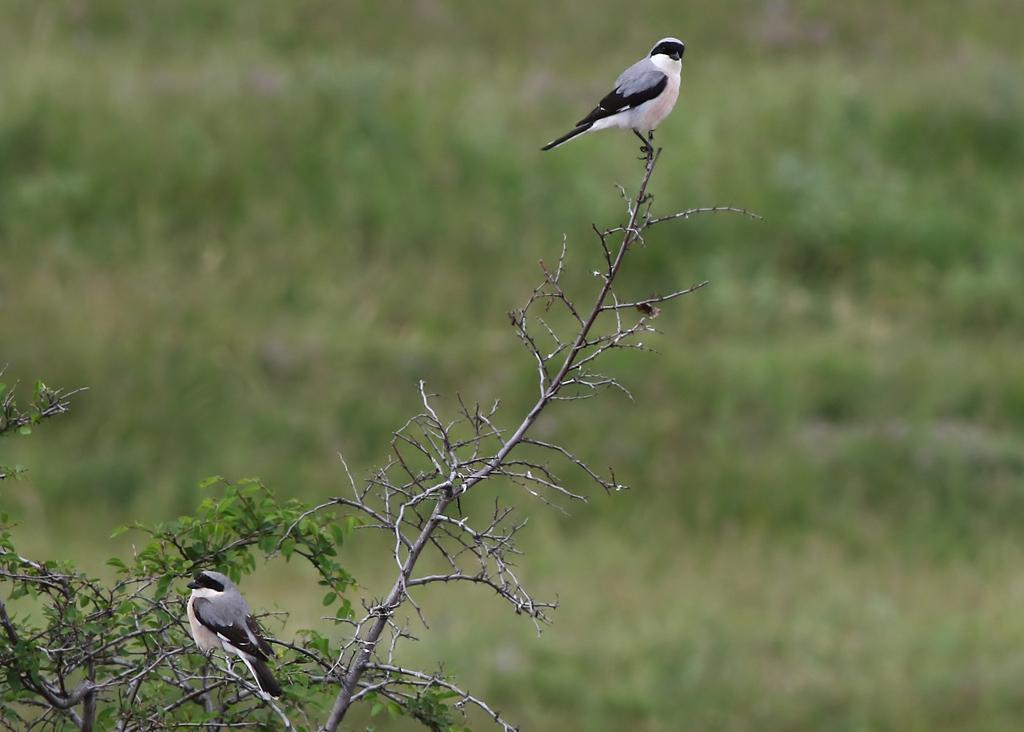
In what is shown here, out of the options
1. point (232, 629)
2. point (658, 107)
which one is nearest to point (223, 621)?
point (232, 629)

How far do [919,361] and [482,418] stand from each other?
1355 centimetres

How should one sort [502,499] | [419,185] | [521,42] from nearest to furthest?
[502,499] < [419,185] < [521,42]

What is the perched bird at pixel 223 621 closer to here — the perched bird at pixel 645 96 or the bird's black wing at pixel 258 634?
the bird's black wing at pixel 258 634

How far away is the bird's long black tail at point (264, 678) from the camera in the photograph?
4.95 meters

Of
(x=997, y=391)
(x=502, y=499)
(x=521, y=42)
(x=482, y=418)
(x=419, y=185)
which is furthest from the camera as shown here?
(x=521, y=42)

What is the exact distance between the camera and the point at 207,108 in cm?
2023

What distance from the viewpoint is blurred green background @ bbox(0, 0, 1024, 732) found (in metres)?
13.8

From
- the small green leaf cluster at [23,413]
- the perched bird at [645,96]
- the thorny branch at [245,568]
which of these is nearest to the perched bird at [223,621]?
the thorny branch at [245,568]

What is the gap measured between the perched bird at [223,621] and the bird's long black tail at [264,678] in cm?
2

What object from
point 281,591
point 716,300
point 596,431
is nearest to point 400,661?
point 281,591

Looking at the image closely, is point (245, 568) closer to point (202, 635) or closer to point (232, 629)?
point (232, 629)

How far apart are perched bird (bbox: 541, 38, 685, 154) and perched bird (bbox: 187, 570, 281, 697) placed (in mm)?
2675

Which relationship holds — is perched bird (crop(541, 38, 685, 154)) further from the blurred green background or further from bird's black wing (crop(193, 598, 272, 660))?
the blurred green background

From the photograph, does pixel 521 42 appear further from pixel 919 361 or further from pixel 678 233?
pixel 919 361
